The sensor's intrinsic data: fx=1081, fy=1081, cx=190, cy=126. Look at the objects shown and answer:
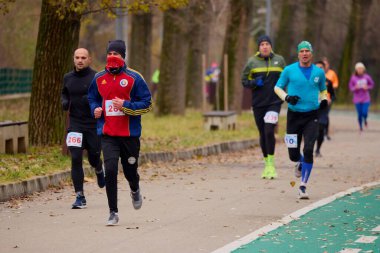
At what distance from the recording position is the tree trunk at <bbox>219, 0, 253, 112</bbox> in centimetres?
3238

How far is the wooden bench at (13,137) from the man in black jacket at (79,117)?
4.48 meters

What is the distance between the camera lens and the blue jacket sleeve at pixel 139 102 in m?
10.9

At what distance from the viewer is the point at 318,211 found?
39.9 ft

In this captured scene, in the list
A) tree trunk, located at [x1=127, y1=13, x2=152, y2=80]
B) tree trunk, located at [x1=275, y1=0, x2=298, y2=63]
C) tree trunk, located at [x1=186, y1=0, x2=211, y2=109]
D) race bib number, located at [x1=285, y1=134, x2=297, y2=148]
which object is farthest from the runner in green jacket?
tree trunk, located at [x1=275, y1=0, x2=298, y2=63]

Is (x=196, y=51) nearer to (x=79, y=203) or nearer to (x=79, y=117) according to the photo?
(x=79, y=117)

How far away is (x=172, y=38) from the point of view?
32281 mm

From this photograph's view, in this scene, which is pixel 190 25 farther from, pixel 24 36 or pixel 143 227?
pixel 143 227

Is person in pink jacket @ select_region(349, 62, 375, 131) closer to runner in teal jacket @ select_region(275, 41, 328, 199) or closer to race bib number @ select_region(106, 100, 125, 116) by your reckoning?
runner in teal jacket @ select_region(275, 41, 328, 199)

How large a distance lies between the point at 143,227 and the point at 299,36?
52.9 m

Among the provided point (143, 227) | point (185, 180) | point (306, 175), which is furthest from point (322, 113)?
point (143, 227)

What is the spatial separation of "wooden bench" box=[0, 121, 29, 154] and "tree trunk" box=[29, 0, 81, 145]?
87cm

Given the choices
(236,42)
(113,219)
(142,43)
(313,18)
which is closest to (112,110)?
(113,219)

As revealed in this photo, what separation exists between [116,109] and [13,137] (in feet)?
23.4

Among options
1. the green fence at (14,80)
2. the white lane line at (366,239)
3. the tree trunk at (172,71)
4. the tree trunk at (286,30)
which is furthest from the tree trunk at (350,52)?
the white lane line at (366,239)
